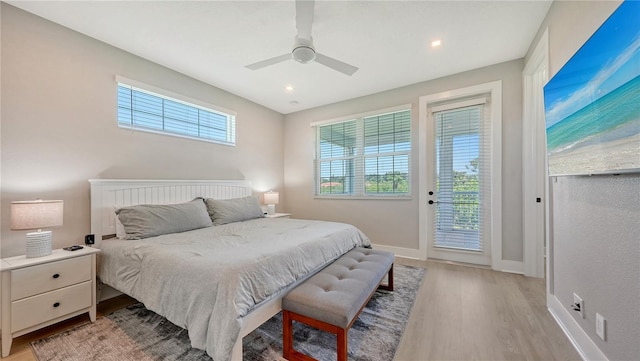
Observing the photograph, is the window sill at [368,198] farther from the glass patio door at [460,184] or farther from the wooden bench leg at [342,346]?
the wooden bench leg at [342,346]

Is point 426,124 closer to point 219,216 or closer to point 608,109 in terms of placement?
point 608,109

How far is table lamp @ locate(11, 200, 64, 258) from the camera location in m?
1.80

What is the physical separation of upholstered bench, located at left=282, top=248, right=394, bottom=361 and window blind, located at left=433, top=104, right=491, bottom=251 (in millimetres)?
2114

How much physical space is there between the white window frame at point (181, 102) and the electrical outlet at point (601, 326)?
429cm

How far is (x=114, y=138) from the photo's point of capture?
8.75 feet

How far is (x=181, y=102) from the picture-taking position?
336 cm

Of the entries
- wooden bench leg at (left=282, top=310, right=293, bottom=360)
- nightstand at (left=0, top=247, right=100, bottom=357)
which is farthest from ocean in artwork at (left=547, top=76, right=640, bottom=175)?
nightstand at (left=0, top=247, right=100, bottom=357)

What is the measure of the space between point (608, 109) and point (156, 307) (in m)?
2.96

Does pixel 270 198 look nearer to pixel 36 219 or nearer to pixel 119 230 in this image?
pixel 119 230

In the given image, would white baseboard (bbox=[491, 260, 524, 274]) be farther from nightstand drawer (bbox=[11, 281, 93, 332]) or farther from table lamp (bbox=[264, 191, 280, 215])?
nightstand drawer (bbox=[11, 281, 93, 332])

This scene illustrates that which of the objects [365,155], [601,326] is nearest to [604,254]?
[601,326]

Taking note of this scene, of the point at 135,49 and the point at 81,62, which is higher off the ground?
the point at 135,49

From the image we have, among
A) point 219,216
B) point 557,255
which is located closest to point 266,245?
point 219,216

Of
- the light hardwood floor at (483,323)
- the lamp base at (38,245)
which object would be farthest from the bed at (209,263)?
the light hardwood floor at (483,323)
